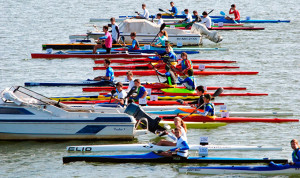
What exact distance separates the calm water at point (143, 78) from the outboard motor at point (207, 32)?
1224 mm

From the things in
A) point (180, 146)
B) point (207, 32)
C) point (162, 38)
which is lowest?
point (180, 146)

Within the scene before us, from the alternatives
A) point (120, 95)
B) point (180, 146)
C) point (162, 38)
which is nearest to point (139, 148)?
point (180, 146)

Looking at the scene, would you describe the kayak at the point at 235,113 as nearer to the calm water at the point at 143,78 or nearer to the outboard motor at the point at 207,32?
the calm water at the point at 143,78

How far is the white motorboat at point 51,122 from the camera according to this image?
1769 cm

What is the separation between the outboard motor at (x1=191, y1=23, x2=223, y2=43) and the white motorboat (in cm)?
1804

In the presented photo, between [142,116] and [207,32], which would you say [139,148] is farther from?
[207,32]

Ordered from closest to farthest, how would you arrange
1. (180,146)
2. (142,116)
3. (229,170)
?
1. (229,170)
2. (180,146)
3. (142,116)

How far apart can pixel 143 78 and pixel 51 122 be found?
34.6 feet

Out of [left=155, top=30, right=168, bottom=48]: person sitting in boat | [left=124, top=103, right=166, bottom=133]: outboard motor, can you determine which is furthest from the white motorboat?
[left=155, top=30, right=168, bottom=48]: person sitting in boat

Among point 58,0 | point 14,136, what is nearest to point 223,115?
point 14,136

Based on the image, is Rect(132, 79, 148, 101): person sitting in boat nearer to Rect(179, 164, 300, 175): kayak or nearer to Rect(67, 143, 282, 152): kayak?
Rect(67, 143, 282, 152): kayak

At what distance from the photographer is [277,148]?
667 inches

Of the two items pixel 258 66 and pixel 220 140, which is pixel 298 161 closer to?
pixel 220 140

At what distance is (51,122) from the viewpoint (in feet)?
58.2
